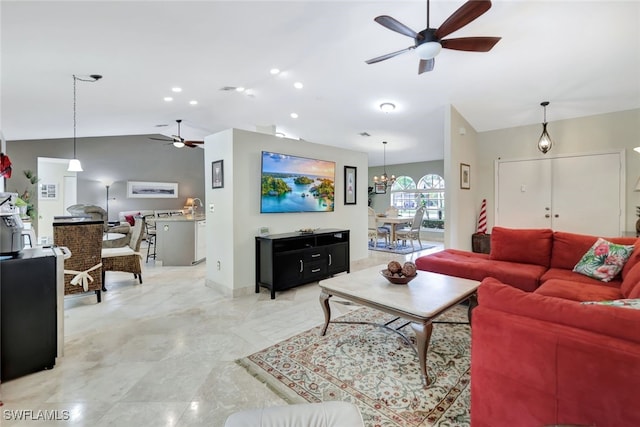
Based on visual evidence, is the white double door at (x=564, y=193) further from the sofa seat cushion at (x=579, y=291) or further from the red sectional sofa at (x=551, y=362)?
the red sectional sofa at (x=551, y=362)

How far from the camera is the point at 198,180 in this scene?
10.1 m

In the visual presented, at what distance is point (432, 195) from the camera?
30.9ft

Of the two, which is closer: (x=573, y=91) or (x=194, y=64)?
(x=194, y=64)

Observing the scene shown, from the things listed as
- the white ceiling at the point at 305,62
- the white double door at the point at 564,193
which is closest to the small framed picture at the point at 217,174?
the white ceiling at the point at 305,62

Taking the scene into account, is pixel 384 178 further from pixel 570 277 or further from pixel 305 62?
pixel 570 277

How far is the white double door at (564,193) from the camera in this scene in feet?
14.9

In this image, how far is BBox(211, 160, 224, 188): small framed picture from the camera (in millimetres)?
3776

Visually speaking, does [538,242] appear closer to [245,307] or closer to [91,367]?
[245,307]

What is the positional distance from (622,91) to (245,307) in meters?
5.86

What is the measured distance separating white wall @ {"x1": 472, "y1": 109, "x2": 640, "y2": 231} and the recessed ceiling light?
200cm

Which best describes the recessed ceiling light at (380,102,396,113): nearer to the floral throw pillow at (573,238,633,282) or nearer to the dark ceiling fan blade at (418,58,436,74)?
the dark ceiling fan blade at (418,58,436,74)

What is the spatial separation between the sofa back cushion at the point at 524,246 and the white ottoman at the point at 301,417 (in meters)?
3.07

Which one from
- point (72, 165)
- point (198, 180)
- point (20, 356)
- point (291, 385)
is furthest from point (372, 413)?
point (198, 180)

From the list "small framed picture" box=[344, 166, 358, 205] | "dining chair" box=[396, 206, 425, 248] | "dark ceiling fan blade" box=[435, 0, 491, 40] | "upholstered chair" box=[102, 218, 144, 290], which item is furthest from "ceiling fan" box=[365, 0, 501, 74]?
"dining chair" box=[396, 206, 425, 248]
